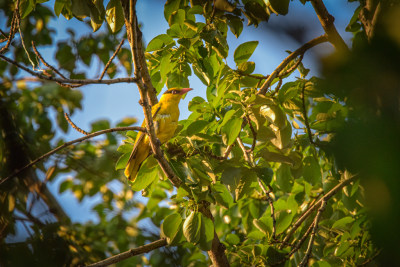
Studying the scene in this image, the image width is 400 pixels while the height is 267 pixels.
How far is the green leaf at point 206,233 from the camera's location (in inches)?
80.2

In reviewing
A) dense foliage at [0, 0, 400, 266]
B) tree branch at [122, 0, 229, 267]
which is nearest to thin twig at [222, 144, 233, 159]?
dense foliage at [0, 0, 400, 266]

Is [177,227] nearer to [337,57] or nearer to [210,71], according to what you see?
[210,71]

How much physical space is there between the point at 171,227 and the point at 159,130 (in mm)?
1003

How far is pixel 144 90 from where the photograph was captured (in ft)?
5.99

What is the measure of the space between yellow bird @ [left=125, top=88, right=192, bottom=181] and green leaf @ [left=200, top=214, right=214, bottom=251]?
68 centimetres

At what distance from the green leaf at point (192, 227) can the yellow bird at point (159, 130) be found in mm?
642

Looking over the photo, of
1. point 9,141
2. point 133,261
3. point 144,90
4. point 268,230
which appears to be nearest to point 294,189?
point 268,230

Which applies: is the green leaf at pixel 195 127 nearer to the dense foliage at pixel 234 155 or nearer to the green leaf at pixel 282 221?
the dense foliage at pixel 234 155

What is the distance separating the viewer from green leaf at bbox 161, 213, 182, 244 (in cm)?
212

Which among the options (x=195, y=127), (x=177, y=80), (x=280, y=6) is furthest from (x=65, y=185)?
(x=280, y=6)

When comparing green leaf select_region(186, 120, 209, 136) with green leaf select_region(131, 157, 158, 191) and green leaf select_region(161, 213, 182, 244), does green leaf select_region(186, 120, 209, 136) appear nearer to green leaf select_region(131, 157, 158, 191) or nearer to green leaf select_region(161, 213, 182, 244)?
green leaf select_region(131, 157, 158, 191)

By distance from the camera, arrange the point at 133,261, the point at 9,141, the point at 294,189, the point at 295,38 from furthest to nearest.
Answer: the point at 294,189
the point at 133,261
the point at 9,141
the point at 295,38

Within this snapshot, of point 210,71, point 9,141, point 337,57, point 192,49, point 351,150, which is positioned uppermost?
point 192,49

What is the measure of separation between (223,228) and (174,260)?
76.4 inches
